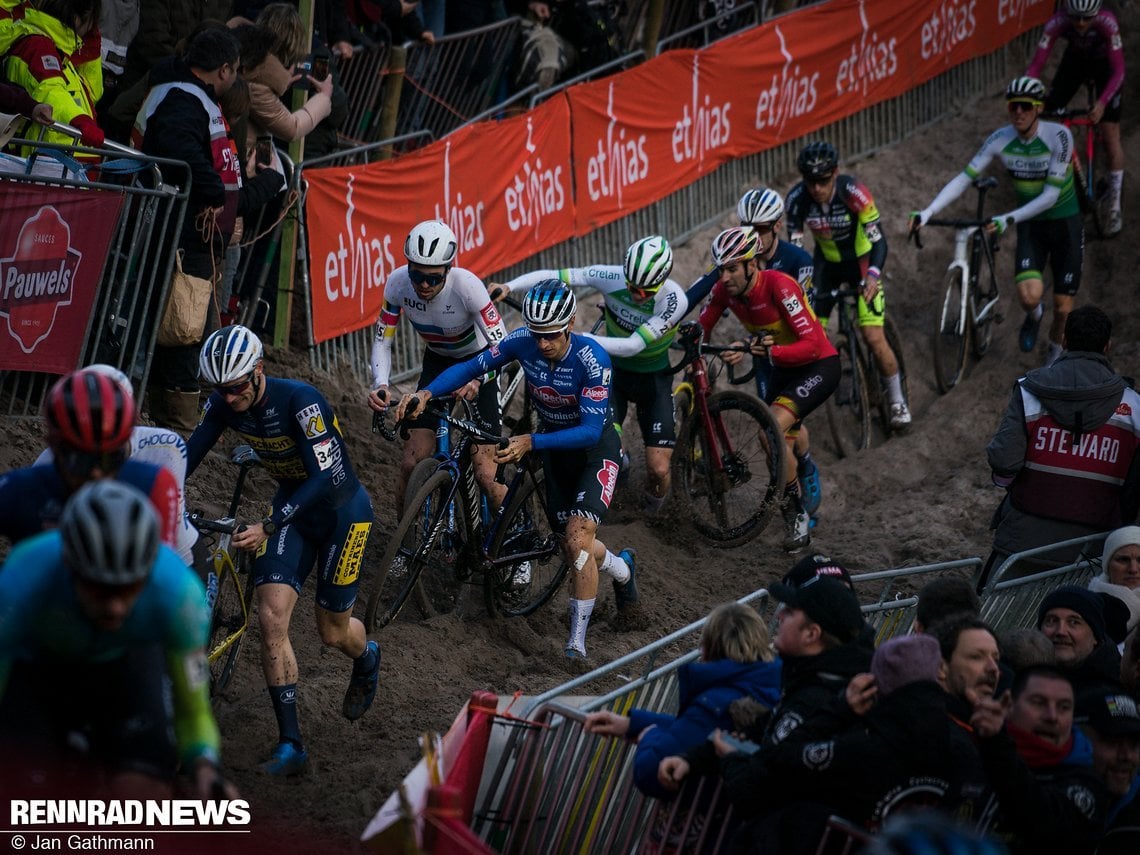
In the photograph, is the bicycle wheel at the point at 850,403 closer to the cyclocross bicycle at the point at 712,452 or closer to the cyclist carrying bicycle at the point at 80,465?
the cyclocross bicycle at the point at 712,452

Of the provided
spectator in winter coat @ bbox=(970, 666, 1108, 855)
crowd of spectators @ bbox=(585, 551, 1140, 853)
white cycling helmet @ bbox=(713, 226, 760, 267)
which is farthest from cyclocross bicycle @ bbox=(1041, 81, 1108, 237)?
spectator in winter coat @ bbox=(970, 666, 1108, 855)

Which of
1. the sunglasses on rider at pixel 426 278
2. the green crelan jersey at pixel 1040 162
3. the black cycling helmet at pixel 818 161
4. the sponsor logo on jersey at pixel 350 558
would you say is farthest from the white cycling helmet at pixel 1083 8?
the sponsor logo on jersey at pixel 350 558

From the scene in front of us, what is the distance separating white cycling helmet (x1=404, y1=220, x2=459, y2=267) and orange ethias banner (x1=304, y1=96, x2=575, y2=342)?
87.9 inches

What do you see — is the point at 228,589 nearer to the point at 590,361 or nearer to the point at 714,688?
the point at 590,361

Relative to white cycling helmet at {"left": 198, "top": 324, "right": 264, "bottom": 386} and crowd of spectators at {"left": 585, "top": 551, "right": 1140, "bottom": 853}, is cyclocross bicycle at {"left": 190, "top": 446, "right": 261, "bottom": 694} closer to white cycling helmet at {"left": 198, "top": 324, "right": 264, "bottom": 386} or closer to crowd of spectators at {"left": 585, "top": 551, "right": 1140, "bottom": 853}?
white cycling helmet at {"left": 198, "top": 324, "right": 264, "bottom": 386}

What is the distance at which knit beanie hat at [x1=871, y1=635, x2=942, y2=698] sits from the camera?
175 inches

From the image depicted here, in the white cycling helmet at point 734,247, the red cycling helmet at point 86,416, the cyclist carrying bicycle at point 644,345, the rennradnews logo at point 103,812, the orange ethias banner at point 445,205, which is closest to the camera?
the rennradnews logo at point 103,812

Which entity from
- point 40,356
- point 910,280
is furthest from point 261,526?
point 910,280

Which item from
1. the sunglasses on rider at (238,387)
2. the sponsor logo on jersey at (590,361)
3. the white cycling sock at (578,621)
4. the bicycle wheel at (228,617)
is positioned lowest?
the white cycling sock at (578,621)

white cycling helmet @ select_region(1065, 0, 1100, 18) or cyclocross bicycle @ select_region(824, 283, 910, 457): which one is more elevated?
white cycling helmet @ select_region(1065, 0, 1100, 18)

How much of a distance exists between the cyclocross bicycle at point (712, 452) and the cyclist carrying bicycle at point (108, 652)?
6.27m

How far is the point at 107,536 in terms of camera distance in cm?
383

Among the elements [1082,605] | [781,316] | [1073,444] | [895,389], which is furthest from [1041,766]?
[895,389]

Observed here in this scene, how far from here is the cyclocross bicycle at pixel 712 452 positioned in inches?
401
